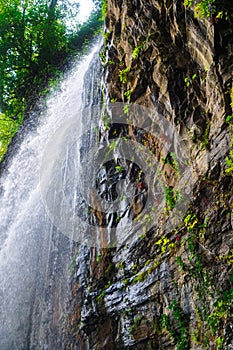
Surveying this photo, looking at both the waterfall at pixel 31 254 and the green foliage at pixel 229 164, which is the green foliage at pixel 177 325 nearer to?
the green foliage at pixel 229 164

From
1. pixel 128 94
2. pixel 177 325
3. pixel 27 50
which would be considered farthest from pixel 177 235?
pixel 27 50

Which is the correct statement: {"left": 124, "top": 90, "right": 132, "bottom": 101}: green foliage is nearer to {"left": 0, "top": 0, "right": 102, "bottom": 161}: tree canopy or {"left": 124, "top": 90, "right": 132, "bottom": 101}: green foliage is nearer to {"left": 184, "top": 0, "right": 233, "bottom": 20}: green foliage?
{"left": 184, "top": 0, "right": 233, "bottom": 20}: green foliage

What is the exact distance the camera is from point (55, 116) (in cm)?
1315

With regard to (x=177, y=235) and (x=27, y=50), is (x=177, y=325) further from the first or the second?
(x=27, y=50)

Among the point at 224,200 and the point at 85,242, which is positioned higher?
the point at 85,242

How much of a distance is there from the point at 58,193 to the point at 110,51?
137 inches

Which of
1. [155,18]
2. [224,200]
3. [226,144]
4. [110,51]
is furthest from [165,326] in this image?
[110,51]

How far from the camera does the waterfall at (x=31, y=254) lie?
7.62 meters

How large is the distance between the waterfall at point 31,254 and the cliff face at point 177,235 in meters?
0.85

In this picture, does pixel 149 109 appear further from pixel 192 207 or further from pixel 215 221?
pixel 215 221

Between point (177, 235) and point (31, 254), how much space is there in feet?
16.2

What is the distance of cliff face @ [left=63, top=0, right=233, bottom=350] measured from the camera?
449 cm

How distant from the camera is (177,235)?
5.16 m

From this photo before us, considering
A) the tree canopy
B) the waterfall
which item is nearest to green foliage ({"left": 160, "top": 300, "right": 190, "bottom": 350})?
the waterfall
